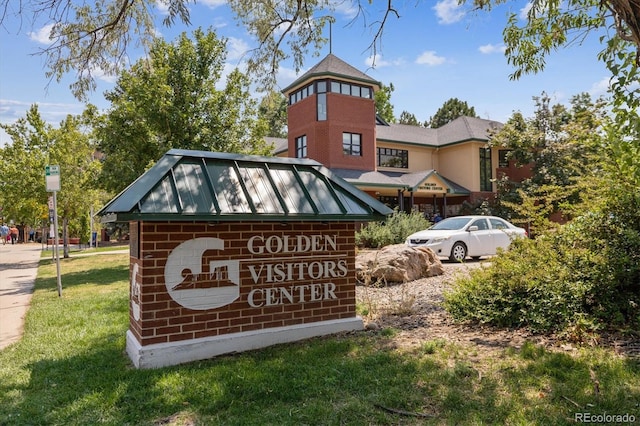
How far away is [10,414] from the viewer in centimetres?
369

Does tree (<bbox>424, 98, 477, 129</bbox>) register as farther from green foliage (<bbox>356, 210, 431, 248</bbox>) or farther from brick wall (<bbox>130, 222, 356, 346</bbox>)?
brick wall (<bbox>130, 222, 356, 346</bbox>)

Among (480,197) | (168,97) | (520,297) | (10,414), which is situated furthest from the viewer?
(480,197)

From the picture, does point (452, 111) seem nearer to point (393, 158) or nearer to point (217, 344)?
point (393, 158)

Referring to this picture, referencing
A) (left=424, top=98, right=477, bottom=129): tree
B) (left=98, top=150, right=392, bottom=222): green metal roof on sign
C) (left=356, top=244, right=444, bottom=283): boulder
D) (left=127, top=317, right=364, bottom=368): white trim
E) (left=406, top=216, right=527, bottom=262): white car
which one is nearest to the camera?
(left=98, top=150, right=392, bottom=222): green metal roof on sign

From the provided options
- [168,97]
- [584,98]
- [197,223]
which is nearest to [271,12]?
[197,223]

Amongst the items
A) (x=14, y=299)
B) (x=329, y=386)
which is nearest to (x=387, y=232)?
(x=14, y=299)

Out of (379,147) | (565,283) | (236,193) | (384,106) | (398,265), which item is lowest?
(398,265)

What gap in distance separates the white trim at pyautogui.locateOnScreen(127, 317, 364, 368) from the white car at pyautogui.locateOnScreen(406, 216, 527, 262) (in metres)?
8.18

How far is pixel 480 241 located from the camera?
13.8m

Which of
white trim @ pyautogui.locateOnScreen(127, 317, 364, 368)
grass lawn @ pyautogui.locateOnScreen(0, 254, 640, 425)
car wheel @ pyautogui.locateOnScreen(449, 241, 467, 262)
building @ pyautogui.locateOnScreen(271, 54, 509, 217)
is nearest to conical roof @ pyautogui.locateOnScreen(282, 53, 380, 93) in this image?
building @ pyautogui.locateOnScreen(271, 54, 509, 217)

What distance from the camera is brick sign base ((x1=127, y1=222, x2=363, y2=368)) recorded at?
4.68m

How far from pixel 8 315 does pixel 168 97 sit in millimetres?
8619

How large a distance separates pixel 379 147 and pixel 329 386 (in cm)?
2486

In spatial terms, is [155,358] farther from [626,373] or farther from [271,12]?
[271,12]
